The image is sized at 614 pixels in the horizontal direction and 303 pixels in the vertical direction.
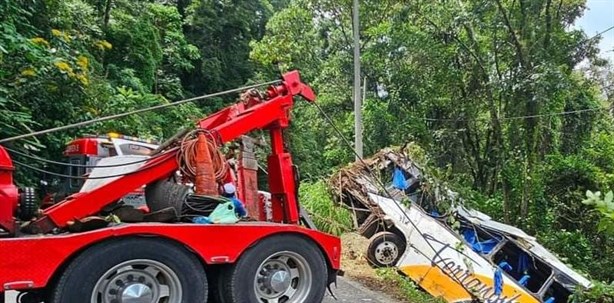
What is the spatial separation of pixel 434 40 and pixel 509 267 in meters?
8.99

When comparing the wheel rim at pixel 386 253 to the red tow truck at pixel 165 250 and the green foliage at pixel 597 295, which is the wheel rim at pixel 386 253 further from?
the red tow truck at pixel 165 250

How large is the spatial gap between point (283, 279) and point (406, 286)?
4258 mm

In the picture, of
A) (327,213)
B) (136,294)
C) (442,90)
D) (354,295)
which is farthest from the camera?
(442,90)

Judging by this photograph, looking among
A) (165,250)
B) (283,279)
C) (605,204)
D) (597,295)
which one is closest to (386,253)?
(597,295)

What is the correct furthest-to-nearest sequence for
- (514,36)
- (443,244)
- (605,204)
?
(514,36), (443,244), (605,204)

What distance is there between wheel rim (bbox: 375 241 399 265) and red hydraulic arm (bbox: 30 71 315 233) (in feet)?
15.0

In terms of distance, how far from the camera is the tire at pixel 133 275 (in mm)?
3814

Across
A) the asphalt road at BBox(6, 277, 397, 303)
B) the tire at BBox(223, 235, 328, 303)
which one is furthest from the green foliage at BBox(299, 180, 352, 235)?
the tire at BBox(223, 235, 328, 303)

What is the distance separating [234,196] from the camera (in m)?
5.50

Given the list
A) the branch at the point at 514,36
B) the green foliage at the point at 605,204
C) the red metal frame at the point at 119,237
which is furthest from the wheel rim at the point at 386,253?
the branch at the point at 514,36

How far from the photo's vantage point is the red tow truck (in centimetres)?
379

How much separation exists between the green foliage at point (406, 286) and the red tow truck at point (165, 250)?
122 inches

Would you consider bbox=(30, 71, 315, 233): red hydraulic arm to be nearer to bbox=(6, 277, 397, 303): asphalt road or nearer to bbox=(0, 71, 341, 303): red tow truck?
bbox=(0, 71, 341, 303): red tow truck

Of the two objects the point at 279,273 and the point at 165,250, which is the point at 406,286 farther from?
the point at 165,250
